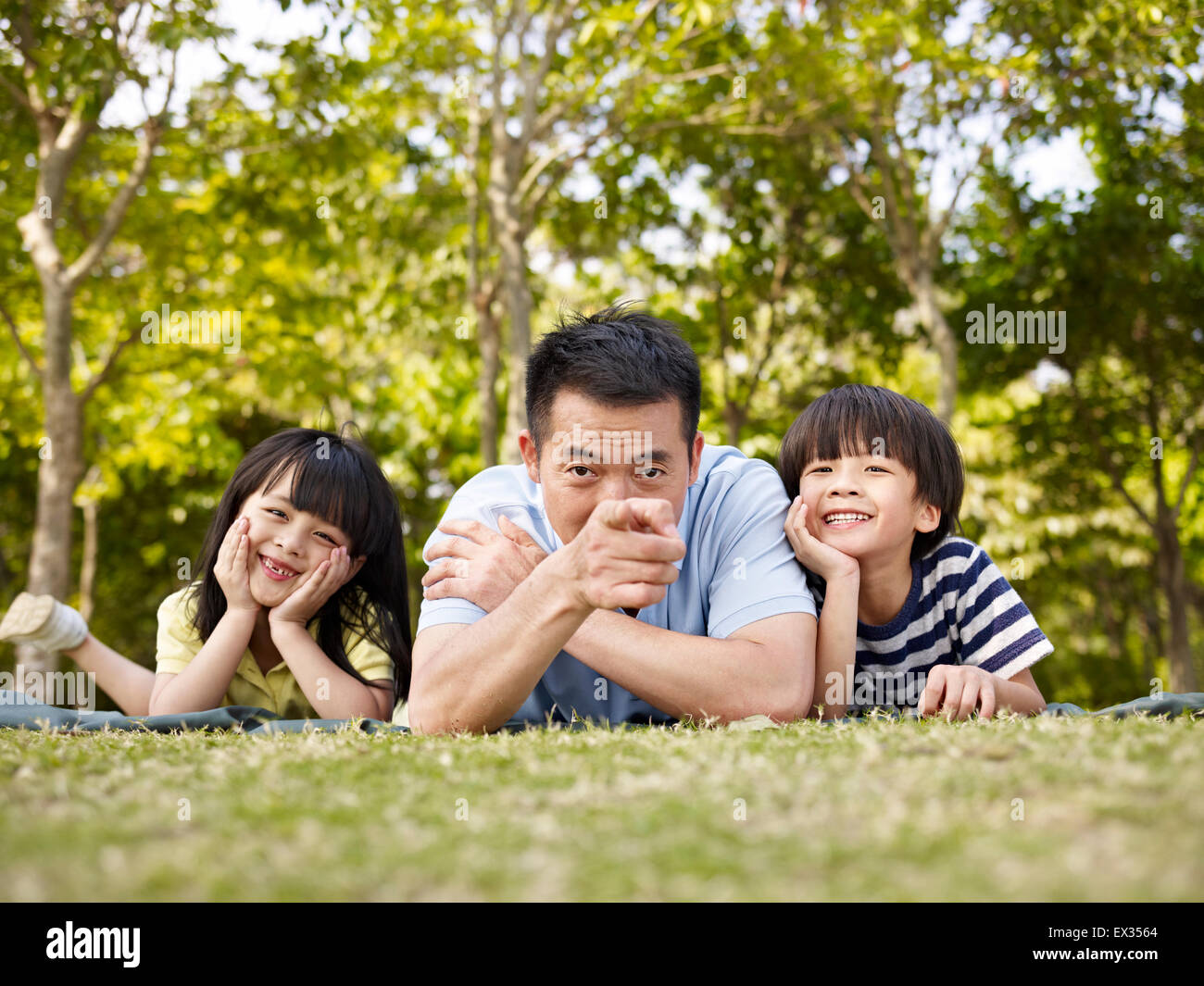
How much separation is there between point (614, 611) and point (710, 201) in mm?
9785

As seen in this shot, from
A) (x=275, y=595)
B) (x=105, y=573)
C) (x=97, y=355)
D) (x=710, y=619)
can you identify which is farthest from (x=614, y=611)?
(x=105, y=573)

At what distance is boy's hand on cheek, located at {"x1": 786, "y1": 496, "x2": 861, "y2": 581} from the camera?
3.39 metres

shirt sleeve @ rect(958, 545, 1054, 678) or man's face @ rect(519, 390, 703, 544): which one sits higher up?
man's face @ rect(519, 390, 703, 544)

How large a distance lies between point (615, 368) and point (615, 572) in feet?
2.83

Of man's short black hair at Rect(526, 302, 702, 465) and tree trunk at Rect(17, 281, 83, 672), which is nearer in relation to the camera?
man's short black hair at Rect(526, 302, 702, 465)

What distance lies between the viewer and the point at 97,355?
12.0m

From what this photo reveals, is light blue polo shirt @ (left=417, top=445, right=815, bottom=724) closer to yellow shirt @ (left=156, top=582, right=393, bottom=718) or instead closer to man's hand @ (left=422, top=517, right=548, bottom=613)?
man's hand @ (left=422, top=517, right=548, bottom=613)

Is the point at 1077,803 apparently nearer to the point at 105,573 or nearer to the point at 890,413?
the point at 890,413

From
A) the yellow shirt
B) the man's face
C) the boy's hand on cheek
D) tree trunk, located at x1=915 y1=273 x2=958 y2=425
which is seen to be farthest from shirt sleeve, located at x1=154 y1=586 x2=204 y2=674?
tree trunk, located at x1=915 y1=273 x2=958 y2=425

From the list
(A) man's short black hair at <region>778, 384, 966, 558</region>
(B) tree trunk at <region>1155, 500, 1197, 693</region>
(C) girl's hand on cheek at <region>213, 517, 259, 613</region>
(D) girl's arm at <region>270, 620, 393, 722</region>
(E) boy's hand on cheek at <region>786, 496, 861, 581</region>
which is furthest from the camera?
(B) tree trunk at <region>1155, 500, 1197, 693</region>

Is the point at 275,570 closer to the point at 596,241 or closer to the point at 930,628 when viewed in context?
the point at 930,628

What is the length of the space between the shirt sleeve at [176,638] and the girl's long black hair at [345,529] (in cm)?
5

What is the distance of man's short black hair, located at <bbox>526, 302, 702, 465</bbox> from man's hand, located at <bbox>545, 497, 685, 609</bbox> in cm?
61

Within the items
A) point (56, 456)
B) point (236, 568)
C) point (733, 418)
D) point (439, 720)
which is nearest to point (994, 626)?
point (439, 720)
